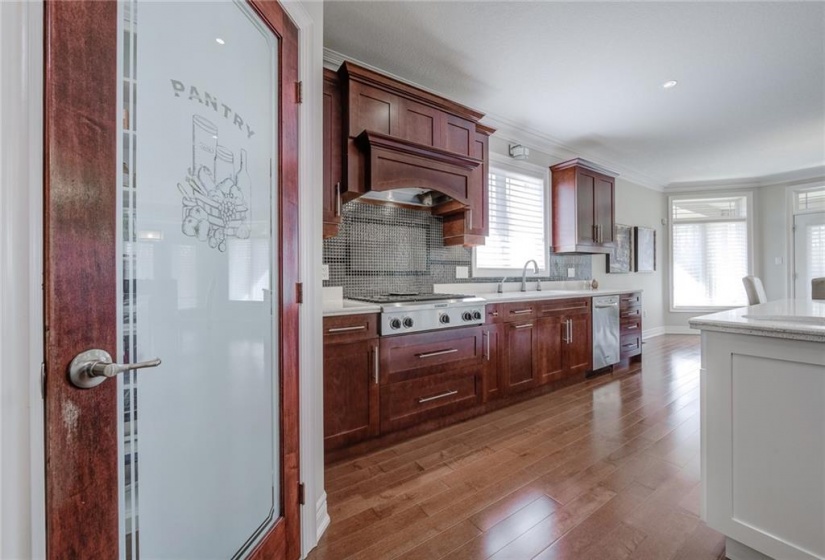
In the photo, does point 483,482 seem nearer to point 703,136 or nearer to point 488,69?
point 488,69

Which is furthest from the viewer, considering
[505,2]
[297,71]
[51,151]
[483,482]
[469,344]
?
[469,344]

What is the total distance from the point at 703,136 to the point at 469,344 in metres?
4.17

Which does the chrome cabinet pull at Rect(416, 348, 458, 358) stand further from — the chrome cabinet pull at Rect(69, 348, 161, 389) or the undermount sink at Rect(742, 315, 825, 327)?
the chrome cabinet pull at Rect(69, 348, 161, 389)

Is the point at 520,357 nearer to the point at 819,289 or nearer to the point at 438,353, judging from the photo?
the point at 438,353

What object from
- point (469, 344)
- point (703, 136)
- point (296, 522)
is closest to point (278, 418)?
point (296, 522)

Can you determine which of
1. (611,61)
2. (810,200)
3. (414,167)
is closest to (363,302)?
(414,167)

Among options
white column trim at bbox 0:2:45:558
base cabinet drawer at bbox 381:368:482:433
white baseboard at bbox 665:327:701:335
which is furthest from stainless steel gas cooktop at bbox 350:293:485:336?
white baseboard at bbox 665:327:701:335

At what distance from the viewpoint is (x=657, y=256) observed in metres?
6.11

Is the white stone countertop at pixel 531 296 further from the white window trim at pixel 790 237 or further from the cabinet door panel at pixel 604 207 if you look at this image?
the white window trim at pixel 790 237

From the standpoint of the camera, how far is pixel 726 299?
6027 millimetres

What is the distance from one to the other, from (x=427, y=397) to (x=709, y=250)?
255 inches

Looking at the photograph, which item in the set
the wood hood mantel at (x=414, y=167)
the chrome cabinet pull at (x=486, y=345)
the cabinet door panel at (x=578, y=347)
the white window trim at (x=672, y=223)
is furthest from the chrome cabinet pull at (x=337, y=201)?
the white window trim at (x=672, y=223)

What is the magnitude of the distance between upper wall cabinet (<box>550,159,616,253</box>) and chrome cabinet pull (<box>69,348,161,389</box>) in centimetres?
425

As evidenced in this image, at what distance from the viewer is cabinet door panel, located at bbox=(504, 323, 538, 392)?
9.65 feet
